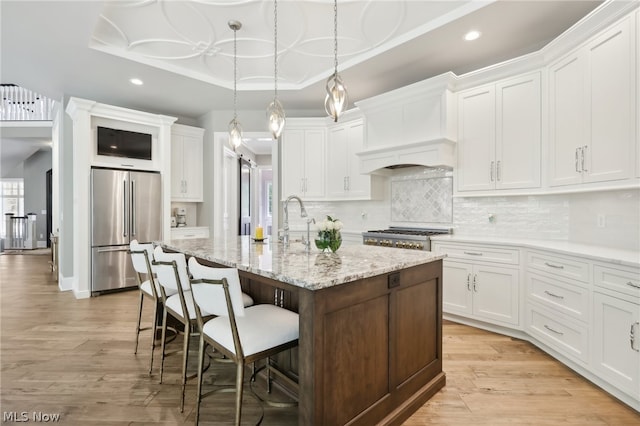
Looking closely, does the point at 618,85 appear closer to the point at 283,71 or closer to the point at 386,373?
the point at 386,373

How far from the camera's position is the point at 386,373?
176cm

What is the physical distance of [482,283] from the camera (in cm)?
319

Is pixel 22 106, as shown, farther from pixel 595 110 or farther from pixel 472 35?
pixel 595 110

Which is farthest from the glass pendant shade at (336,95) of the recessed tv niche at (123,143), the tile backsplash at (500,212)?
the recessed tv niche at (123,143)

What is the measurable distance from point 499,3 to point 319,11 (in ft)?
5.16

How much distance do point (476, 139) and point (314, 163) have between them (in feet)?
7.99

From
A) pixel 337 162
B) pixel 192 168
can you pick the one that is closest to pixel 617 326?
pixel 337 162

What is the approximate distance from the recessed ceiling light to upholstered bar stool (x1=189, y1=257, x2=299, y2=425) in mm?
3177

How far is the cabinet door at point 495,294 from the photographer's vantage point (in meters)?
2.99

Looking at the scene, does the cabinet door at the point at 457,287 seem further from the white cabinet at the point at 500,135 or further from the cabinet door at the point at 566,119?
the cabinet door at the point at 566,119

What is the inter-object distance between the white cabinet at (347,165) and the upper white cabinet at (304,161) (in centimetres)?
13

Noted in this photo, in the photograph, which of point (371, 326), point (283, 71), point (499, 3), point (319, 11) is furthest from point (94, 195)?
point (499, 3)

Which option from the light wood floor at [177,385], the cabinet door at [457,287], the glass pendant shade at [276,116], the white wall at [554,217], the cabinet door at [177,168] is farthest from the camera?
the cabinet door at [177,168]

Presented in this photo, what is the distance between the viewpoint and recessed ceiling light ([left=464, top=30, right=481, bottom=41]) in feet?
10.3
